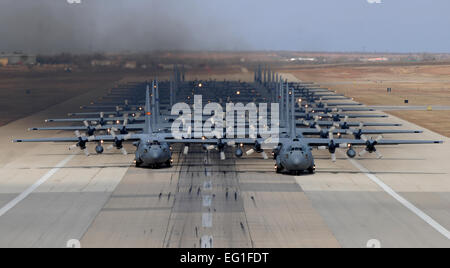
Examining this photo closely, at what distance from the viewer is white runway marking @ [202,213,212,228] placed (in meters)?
49.2

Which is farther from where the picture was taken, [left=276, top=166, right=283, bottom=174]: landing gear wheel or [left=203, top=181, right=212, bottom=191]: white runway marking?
[left=276, top=166, right=283, bottom=174]: landing gear wheel

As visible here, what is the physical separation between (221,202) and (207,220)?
6.52 meters

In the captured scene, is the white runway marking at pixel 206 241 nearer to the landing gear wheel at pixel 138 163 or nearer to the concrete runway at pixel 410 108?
the landing gear wheel at pixel 138 163

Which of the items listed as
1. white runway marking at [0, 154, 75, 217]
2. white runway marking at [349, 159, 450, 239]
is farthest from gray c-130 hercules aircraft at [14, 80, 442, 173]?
white runway marking at [0, 154, 75, 217]

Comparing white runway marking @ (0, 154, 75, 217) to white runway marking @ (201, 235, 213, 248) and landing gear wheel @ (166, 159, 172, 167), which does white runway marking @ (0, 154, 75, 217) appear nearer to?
Answer: landing gear wheel @ (166, 159, 172, 167)

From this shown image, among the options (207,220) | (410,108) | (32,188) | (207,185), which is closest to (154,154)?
(207,185)

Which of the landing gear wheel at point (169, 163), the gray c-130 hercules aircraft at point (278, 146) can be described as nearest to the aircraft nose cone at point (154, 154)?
the gray c-130 hercules aircraft at point (278, 146)

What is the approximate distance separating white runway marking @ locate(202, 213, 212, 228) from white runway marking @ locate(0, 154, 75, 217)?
16.0 meters

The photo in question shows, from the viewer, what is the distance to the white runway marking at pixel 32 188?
55669 mm

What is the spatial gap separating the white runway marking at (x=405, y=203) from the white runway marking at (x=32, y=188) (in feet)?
106

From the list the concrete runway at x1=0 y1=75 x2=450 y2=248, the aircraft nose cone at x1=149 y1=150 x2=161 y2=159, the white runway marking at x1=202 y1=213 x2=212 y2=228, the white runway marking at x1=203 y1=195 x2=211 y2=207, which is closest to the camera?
the concrete runway at x1=0 y1=75 x2=450 y2=248

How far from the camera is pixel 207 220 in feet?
166
